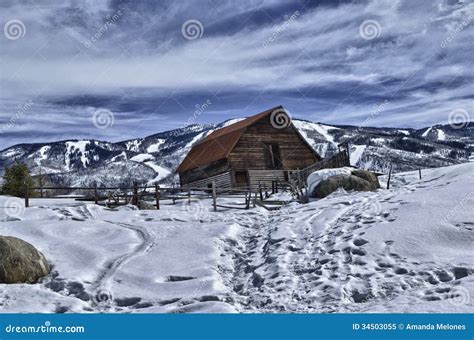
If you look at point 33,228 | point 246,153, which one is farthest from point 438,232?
point 246,153

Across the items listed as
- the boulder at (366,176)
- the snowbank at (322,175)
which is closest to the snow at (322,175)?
the snowbank at (322,175)

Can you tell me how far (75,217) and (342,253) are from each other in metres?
10.8

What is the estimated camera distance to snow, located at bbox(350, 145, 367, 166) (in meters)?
143

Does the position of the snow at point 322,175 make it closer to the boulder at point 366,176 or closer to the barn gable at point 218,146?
the boulder at point 366,176

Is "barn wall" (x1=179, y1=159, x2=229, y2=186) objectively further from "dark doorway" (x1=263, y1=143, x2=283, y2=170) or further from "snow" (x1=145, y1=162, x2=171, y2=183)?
"snow" (x1=145, y1=162, x2=171, y2=183)

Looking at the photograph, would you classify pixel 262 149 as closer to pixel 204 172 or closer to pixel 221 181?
pixel 221 181

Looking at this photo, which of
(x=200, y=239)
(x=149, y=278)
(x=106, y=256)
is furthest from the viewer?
(x=200, y=239)

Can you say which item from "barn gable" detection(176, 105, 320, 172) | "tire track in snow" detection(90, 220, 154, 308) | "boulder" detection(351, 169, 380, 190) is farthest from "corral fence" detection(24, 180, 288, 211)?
"tire track in snow" detection(90, 220, 154, 308)

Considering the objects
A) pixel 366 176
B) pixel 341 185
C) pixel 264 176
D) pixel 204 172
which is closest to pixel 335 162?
pixel 366 176

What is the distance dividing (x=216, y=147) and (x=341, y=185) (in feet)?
58.5

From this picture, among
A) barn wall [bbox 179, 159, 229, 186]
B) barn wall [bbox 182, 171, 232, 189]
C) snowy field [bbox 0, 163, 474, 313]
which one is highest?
barn wall [bbox 179, 159, 229, 186]

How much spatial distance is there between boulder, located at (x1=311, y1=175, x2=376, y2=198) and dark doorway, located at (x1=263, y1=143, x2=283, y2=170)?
1411 cm
